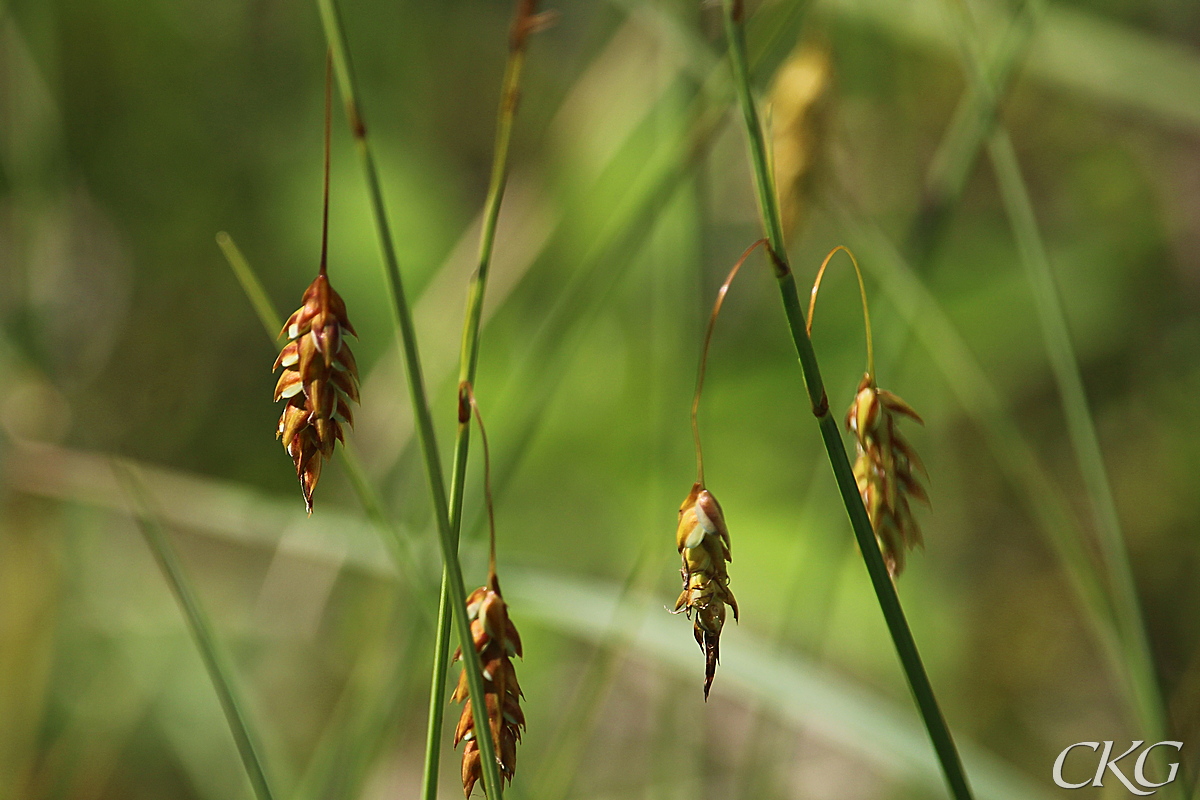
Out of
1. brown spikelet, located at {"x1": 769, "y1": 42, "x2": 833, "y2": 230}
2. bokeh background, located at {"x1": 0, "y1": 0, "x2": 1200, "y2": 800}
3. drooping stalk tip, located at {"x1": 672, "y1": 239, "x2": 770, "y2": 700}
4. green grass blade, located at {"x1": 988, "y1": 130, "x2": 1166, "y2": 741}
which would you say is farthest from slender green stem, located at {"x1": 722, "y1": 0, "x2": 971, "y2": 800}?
bokeh background, located at {"x1": 0, "y1": 0, "x2": 1200, "y2": 800}

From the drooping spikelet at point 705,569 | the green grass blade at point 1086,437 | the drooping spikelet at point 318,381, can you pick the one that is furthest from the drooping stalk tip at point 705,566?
the green grass blade at point 1086,437

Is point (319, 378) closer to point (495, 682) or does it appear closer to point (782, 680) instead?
point (495, 682)

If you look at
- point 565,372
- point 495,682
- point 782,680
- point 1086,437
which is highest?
point 565,372

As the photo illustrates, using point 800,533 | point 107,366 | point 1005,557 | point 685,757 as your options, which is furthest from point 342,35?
point 107,366

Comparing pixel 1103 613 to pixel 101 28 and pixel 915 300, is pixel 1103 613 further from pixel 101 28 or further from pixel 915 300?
pixel 101 28

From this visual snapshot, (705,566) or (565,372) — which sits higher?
(565,372)

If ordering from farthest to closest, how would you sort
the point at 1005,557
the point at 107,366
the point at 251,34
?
the point at 251,34 < the point at 107,366 < the point at 1005,557

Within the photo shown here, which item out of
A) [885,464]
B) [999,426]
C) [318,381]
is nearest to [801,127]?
[999,426]
